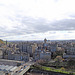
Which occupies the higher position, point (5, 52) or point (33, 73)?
point (5, 52)

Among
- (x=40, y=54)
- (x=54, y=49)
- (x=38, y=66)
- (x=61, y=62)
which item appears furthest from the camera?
(x=54, y=49)

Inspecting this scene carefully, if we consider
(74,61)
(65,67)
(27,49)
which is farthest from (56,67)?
(27,49)

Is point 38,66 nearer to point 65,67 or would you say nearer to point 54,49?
point 65,67

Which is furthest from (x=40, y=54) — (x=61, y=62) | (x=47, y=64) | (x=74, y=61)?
(x=74, y=61)

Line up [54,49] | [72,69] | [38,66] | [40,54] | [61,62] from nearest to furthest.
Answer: [72,69]
[38,66]
[61,62]
[40,54]
[54,49]

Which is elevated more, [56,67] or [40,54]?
[40,54]

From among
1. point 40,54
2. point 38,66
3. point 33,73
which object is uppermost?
point 40,54

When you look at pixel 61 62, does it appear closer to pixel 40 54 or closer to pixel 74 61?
pixel 74 61

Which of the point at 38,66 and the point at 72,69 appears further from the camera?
the point at 38,66

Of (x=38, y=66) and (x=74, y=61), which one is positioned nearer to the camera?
(x=38, y=66)
